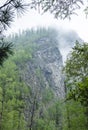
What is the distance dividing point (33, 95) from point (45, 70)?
4742 cm

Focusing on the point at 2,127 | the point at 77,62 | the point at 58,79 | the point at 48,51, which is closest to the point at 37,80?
the point at 58,79

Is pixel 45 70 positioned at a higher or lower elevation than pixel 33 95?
higher

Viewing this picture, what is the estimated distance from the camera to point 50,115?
116000mm

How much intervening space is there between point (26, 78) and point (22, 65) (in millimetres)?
9601

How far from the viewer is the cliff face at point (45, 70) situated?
154m

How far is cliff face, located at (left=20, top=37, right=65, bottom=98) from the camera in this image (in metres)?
154

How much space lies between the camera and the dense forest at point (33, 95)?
5024 cm

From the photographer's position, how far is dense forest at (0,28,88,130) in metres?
50.2

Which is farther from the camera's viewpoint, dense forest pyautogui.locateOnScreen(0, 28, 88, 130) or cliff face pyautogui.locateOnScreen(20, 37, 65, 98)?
cliff face pyautogui.locateOnScreen(20, 37, 65, 98)

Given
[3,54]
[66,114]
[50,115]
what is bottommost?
[3,54]

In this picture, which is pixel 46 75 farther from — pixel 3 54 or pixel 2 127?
pixel 3 54

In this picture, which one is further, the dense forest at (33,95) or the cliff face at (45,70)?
the cliff face at (45,70)

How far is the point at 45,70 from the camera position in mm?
174375

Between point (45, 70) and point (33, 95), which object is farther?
point (45, 70)
